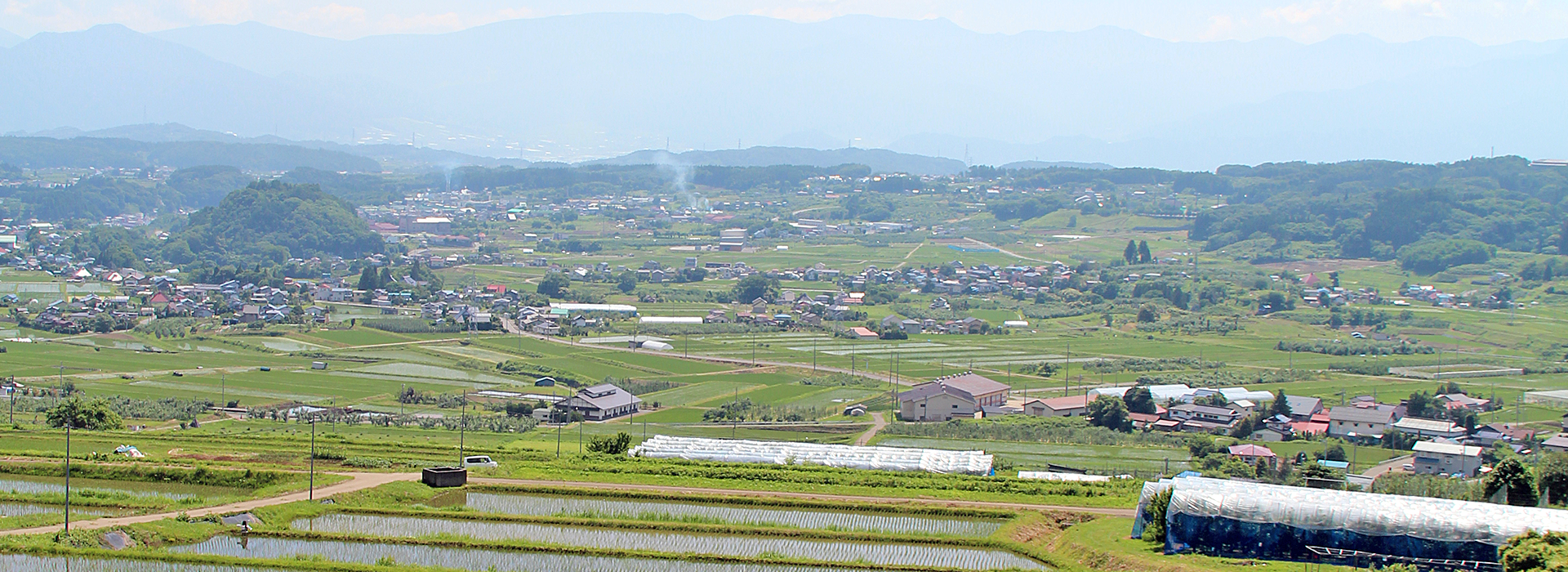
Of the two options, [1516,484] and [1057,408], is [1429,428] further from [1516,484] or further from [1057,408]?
[1516,484]

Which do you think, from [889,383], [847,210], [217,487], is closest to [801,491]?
[217,487]

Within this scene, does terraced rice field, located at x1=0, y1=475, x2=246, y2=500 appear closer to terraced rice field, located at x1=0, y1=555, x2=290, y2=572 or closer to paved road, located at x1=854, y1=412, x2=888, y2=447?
terraced rice field, located at x1=0, y1=555, x2=290, y2=572

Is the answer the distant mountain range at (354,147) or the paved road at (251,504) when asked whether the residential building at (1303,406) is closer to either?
the paved road at (251,504)

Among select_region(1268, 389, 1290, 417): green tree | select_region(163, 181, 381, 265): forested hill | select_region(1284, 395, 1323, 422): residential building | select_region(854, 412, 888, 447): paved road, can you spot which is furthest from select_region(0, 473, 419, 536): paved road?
select_region(163, 181, 381, 265): forested hill

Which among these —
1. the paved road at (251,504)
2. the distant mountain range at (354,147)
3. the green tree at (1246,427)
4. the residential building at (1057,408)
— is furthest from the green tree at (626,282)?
the distant mountain range at (354,147)

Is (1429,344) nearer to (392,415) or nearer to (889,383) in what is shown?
(889,383)
